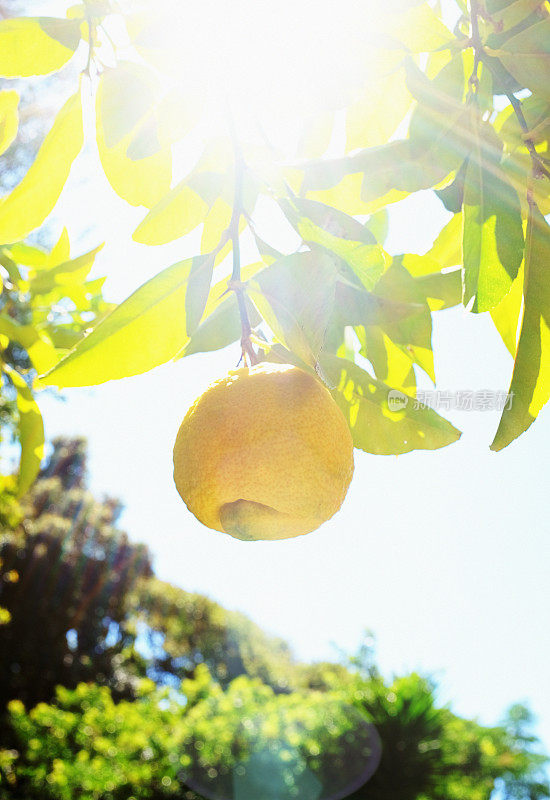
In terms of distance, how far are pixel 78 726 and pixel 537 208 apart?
5.46 m

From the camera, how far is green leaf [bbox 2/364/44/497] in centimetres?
99

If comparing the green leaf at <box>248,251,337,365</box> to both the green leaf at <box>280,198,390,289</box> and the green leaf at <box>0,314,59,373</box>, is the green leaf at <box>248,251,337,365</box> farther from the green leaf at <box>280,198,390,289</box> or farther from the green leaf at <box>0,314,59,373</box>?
the green leaf at <box>0,314,59,373</box>

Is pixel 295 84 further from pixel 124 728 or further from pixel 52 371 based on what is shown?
pixel 124 728

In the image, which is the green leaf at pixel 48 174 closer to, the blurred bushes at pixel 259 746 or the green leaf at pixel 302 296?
the green leaf at pixel 302 296

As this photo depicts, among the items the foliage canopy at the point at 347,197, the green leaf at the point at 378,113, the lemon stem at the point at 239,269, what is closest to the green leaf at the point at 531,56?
the foliage canopy at the point at 347,197

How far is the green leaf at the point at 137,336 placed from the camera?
0.55 metres

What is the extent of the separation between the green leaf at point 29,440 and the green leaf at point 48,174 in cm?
37

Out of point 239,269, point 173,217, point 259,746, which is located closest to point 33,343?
point 173,217

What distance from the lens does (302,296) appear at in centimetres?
49

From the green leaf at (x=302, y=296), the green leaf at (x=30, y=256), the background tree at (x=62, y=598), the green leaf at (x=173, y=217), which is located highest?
the green leaf at (x=30, y=256)

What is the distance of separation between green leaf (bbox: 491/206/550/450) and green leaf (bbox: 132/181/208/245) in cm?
34

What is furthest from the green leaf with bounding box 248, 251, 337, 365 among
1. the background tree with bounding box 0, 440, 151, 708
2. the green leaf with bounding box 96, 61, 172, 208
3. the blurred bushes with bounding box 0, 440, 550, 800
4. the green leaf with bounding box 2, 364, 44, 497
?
the background tree with bounding box 0, 440, 151, 708

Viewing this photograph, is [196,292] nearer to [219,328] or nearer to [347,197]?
[219,328]

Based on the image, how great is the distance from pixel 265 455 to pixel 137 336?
0.17 m
